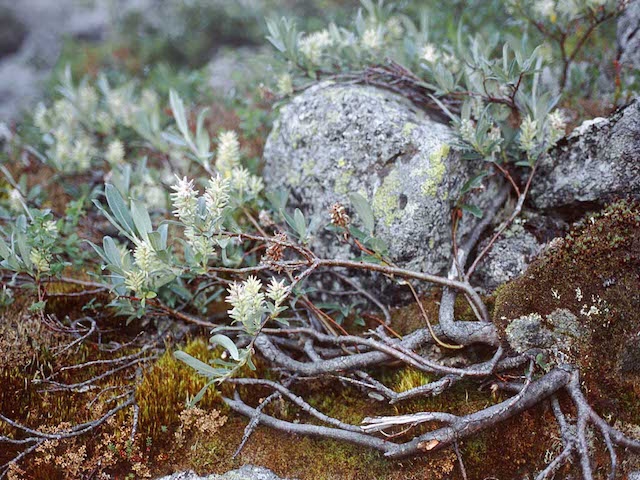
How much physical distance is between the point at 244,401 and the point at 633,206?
8.35ft

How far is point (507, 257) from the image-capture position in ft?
11.1

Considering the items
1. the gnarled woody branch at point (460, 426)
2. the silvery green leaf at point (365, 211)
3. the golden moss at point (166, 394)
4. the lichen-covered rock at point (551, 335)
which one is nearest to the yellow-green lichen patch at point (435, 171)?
the silvery green leaf at point (365, 211)

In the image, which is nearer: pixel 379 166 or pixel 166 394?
pixel 166 394

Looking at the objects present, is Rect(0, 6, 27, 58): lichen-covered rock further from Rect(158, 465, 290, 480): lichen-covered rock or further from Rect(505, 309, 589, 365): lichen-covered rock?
Rect(505, 309, 589, 365): lichen-covered rock

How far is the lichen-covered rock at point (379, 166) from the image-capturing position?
336cm

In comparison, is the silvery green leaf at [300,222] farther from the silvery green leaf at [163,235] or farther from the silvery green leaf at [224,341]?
the silvery green leaf at [224,341]

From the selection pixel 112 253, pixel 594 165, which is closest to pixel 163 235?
pixel 112 253

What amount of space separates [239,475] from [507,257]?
6.79 feet

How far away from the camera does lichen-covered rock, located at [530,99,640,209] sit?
3.20 meters

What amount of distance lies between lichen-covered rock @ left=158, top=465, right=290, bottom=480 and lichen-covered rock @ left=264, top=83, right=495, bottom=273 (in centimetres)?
148

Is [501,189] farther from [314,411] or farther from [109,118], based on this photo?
[109,118]

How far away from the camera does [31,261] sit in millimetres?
3254

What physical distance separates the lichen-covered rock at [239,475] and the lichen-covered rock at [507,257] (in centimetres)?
173

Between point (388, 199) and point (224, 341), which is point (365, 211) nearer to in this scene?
point (388, 199)
